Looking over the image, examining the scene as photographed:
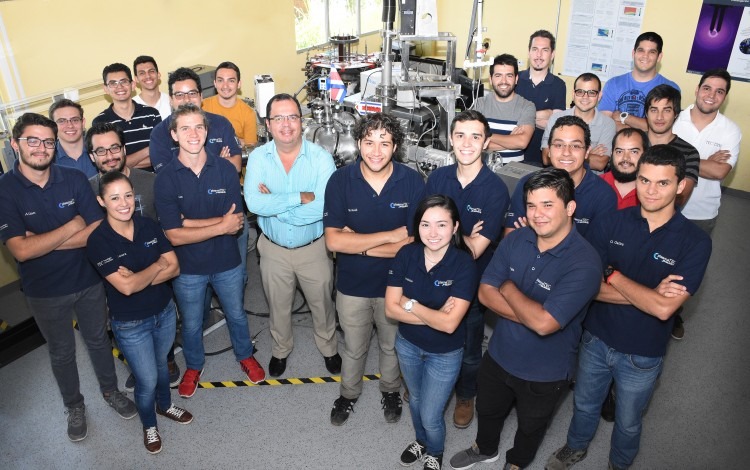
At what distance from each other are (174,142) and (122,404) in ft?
5.44

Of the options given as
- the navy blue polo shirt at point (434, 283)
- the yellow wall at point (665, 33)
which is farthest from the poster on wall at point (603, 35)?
the navy blue polo shirt at point (434, 283)

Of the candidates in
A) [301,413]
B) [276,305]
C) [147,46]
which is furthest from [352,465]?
[147,46]

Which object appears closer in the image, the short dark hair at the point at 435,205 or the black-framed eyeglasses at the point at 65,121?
the short dark hair at the point at 435,205

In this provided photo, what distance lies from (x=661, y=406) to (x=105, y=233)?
129 inches

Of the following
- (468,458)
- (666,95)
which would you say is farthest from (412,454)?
(666,95)

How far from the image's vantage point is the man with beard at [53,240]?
2740 millimetres

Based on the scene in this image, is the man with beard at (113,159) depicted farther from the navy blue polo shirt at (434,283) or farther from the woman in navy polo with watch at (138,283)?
the navy blue polo shirt at (434,283)

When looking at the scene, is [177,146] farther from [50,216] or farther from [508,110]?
[508,110]

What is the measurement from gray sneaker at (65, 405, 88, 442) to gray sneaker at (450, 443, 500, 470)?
209cm

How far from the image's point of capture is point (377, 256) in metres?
2.85

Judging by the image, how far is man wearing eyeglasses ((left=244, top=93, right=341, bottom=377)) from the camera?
3074 millimetres

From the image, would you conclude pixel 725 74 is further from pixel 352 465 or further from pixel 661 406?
pixel 352 465

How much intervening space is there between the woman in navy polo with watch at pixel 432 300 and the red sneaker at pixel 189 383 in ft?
4.98

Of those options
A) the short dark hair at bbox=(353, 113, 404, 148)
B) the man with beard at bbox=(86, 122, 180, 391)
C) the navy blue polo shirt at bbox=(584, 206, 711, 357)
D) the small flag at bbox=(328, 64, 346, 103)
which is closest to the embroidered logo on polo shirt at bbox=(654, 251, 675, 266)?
the navy blue polo shirt at bbox=(584, 206, 711, 357)
